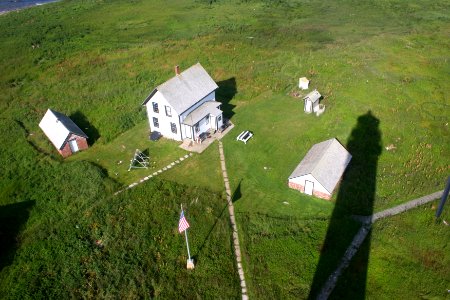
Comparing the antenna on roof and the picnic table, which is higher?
the picnic table

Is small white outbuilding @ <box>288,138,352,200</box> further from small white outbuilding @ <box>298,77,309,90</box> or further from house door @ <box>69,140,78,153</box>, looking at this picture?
house door @ <box>69,140,78,153</box>

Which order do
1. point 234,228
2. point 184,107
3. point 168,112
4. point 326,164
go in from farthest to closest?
point 168,112
point 184,107
point 326,164
point 234,228

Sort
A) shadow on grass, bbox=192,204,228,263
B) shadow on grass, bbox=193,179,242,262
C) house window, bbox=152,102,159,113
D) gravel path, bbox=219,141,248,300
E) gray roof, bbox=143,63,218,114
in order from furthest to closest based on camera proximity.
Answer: house window, bbox=152,102,159,113
gray roof, bbox=143,63,218,114
shadow on grass, bbox=193,179,242,262
shadow on grass, bbox=192,204,228,263
gravel path, bbox=219,141,248,300

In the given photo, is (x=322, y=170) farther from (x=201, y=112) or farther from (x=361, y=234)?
(x=201, y=112)

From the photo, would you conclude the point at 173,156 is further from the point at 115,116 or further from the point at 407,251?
the point at 407,251

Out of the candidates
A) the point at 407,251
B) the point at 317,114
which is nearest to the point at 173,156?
the point at 317,114

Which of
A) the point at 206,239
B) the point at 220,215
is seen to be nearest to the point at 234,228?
the point at 220,215

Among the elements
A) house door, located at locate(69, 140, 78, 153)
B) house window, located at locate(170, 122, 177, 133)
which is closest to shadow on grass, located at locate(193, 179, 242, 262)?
house window, located at locate(170, 122, 177, 133)
